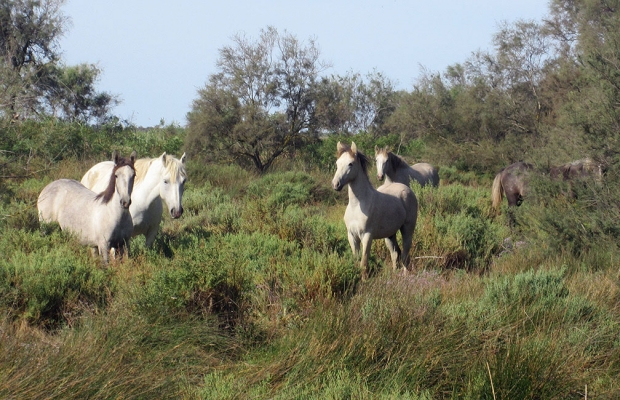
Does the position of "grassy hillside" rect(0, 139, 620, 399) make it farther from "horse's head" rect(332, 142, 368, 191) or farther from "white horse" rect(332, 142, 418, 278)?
"horse's head" rect(332, 142, 368, 191)

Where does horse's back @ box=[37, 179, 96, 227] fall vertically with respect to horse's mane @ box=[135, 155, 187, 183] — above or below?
below

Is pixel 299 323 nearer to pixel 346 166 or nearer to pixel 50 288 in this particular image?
pixel 50 288

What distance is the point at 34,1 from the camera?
2886cm

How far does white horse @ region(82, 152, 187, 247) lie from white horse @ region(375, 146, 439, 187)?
19.2 feet

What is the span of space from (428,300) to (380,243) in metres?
4.39

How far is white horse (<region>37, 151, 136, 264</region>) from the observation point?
852 cm

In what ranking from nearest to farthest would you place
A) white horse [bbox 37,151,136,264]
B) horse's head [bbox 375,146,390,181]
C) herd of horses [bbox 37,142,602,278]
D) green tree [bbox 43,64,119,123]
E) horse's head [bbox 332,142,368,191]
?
white horse [bbox 37,151,136,264]
herd of horses [bbox 37,142,602,278]
horse's head [bbox 332,142,368,191]
horse's head [bbox 375,146,390,181]
green tree [bbox 43,64,119,123]

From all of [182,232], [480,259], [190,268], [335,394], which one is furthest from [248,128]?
[335,394]

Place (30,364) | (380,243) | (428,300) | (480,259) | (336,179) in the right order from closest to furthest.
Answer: (30,364)
(428,300)
(336,179)
(480,259)
(380,243)

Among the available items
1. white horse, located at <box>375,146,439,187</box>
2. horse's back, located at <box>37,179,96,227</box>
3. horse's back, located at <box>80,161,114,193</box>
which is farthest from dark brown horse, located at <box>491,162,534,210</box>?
horse's back, located at <box>37,179,96,227</box>

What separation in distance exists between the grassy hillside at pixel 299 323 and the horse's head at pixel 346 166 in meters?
1.09

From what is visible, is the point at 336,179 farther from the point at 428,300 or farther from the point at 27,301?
the point at 27,301

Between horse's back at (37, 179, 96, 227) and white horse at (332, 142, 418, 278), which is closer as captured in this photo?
white horse at (332, 142, 418, 278)

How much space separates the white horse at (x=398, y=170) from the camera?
567 inches
